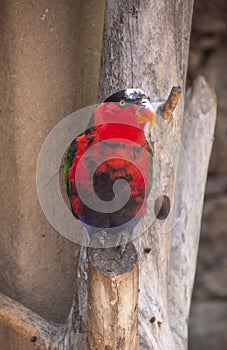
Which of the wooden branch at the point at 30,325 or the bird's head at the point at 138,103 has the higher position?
the bird's head at the point at 138,103

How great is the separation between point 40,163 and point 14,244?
9.5 inches

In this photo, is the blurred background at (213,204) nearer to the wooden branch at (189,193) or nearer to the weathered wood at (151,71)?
the wooden branch at (189,193)

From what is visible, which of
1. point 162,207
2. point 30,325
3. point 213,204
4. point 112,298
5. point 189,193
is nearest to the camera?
point 112,298

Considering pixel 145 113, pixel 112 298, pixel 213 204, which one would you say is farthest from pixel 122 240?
pixel 213 204

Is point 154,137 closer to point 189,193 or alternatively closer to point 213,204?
point 189,193

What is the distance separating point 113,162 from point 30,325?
51 centimetres

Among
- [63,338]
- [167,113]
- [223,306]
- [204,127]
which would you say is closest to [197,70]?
[204,127]

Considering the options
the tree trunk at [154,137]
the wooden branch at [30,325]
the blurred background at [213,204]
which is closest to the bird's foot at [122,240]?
the tree trunk at [154,137]

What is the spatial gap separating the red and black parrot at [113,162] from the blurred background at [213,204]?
132cm

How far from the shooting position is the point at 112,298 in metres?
1.49

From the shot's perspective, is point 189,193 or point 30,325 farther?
point 189,193

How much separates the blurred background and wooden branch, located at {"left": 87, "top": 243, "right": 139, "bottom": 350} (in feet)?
4.72

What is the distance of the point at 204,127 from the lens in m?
2.15

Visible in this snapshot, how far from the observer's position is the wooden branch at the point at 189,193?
204 cm
